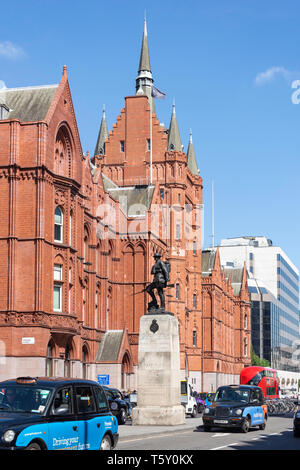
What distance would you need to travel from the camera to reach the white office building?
15438 cm

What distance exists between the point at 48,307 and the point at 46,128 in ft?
33.3

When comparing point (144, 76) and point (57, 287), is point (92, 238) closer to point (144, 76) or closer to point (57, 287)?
point (57, 287)

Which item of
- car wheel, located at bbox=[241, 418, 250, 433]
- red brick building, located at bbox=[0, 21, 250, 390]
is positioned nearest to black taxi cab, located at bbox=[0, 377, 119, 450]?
car wheel, located at bbox=[241, 418, 250, 433]

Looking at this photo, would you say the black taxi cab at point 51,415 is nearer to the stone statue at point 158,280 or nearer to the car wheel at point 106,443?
the car wheel at point 106,443

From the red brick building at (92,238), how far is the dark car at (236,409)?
13680 millimetres

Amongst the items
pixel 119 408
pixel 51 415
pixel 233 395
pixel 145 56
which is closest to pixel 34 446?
pixel 51 415

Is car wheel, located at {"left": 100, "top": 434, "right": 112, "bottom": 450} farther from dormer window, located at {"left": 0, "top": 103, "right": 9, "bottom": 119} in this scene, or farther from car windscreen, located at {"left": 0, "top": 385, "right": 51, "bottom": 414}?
dormer window, located at {"left": 0, "top": 103, "right": 9, "bottom": 119}

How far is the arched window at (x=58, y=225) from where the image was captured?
4522 cm

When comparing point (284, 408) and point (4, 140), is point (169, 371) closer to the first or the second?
point (4, 140)

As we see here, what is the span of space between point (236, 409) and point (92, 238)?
90.2ft

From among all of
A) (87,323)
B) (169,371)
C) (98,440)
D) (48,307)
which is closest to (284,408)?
(87,323)

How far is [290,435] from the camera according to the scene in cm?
2861

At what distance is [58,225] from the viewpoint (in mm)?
45438

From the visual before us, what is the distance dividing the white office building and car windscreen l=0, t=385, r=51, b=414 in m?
141
